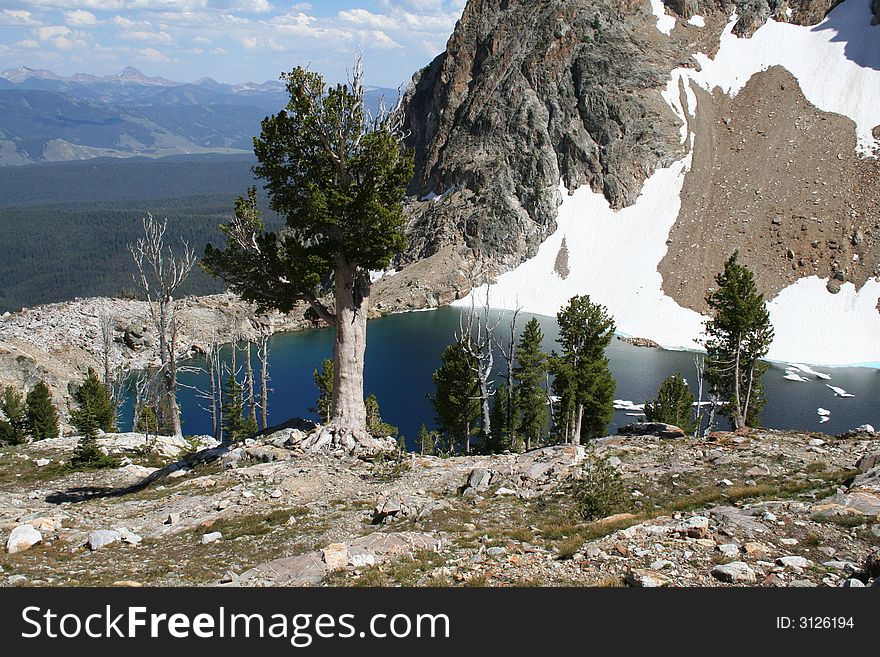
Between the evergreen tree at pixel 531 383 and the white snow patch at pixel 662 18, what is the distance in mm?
121256

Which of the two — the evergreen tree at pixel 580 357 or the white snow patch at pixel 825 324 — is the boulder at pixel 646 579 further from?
the white snow patch at pixel 825 324

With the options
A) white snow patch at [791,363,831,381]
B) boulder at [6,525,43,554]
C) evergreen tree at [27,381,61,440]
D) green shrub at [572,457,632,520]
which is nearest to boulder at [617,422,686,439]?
green shrub at [572,457,632,520]

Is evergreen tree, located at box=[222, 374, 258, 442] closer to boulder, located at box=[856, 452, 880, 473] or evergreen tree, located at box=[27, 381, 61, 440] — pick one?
evergreen tree, located at box=[27, 381, 61, 440]

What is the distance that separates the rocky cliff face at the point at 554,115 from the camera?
132m

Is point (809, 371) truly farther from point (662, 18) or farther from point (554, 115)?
point (662, 18)

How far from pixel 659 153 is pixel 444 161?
48165mm

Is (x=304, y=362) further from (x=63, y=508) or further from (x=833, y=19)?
(x=833, y=19)

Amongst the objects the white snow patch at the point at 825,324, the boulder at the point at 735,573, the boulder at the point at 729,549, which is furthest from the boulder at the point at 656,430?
the white snow patch at the point at 825,324

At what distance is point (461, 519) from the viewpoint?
56.7 feet

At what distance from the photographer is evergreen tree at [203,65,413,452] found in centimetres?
2356

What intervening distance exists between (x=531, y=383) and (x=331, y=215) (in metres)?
29.5

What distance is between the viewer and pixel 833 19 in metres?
136

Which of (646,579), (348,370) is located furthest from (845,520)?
(348,370)
